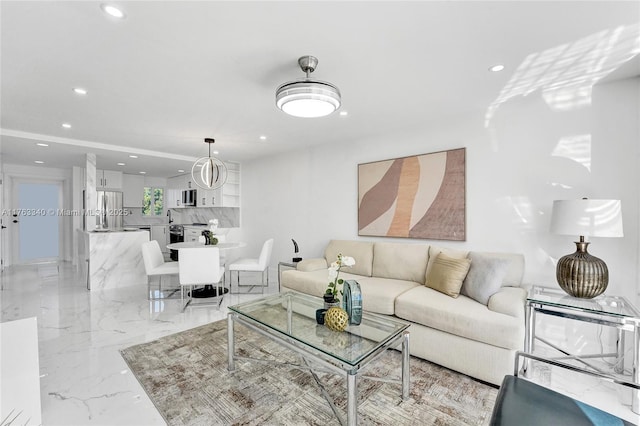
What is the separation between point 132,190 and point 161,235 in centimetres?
148

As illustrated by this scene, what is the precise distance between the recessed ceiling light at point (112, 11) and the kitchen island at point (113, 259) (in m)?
4.26

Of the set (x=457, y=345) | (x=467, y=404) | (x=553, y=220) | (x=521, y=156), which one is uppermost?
(x=521, y=156)

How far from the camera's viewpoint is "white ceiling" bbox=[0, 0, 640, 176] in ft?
5.20

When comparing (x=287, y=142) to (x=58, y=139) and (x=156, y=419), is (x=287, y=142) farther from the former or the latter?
(x=156, y=419)

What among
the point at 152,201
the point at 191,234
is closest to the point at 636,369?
the point at 191,234

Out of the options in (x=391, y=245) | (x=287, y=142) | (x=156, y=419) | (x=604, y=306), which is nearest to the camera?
(x=156, y=419)

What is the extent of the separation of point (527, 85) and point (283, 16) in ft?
7.31

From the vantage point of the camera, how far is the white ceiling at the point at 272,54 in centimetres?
158

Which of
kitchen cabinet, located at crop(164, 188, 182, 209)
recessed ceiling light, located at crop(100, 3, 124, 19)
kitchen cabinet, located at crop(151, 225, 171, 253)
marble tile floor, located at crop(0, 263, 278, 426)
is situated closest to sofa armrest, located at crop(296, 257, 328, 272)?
marble tile floor, located at crop(0, 263, 278, 426)

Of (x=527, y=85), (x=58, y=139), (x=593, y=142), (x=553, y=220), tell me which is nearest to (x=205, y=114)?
(x=58, y=139)

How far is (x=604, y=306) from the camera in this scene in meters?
2.01

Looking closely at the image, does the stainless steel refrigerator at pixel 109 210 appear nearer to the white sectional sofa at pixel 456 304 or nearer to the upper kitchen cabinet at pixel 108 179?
the upper kitchen cabinet at pixel 108 179

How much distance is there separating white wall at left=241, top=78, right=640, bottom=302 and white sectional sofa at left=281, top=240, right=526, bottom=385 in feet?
1.03

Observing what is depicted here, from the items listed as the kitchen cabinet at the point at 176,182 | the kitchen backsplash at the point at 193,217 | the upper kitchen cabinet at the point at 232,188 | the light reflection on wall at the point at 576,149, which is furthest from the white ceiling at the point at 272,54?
the kitchen cabinet at the point at 176,182
